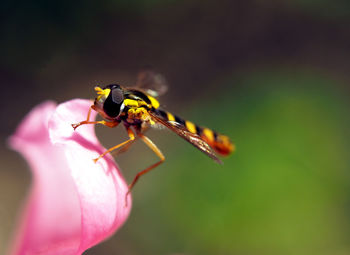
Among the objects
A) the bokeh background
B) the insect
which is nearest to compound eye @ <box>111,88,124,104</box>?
the insect

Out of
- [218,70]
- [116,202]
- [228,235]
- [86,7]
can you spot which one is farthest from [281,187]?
[86,7]

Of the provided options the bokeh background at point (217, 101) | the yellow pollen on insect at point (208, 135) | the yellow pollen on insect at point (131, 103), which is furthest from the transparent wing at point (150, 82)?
the bokeh background at point (217, 101)

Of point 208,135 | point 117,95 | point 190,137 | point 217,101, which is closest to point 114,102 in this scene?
point 117,95

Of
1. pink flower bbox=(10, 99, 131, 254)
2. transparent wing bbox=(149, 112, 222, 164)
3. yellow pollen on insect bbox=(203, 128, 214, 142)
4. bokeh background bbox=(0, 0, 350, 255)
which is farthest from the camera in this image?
bokeh background bbox=(0, 0, 350, 255)

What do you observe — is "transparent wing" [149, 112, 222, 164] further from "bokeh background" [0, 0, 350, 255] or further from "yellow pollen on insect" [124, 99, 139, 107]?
"bokeh background" [0, 0, 350, 255]

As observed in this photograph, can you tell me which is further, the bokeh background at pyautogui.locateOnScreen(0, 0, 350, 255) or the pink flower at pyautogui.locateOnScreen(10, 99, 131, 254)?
the bokeh background at pyautogui.locateOnScreen(0, 0, 350, 255)

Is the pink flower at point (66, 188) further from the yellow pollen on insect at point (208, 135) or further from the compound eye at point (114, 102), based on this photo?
the yellow pollen on insect at point (208, 135)
